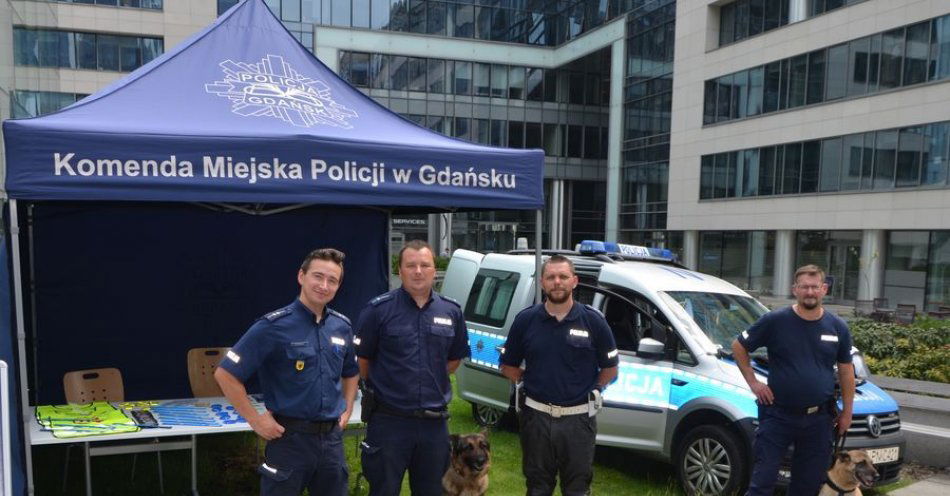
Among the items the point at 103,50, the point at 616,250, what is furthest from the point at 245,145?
the point at 103,50

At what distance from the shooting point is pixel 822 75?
26.2 metres

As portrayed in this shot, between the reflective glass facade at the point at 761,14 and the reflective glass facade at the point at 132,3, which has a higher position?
the reflective glass facade at the point at 132,3

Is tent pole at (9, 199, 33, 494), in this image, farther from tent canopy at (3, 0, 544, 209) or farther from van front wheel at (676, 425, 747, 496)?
van front wheel at (676, 425, 747, 496)

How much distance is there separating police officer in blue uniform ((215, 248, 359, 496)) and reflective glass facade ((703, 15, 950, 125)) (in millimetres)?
25317

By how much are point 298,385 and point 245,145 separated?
1.59m

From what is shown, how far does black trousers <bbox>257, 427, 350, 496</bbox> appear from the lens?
344 centimetres

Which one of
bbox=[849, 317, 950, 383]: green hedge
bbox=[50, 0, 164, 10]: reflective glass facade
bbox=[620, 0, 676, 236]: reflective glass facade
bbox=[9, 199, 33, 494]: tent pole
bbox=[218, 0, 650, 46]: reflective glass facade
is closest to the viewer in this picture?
bbox=[9, 199, 33, 494]: tent pole

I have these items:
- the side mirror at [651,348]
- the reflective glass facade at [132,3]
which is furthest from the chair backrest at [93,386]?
the reflective glass facade at [132,3]

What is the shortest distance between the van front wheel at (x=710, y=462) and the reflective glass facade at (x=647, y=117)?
31.0 meters

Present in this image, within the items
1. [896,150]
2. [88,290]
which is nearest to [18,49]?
[88,290]

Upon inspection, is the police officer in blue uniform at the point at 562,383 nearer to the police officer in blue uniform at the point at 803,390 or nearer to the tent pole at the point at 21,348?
the police officer in blue uniform at the point at 803,390

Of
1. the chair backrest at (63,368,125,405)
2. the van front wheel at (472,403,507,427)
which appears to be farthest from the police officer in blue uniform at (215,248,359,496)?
the van front wheel at (472,403,507,427)

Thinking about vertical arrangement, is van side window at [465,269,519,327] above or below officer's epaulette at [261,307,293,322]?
below

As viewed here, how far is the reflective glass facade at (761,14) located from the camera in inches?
1046
